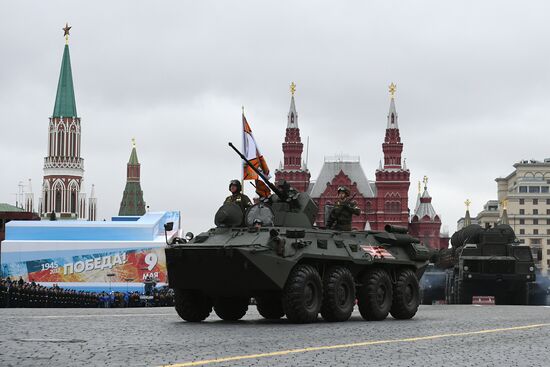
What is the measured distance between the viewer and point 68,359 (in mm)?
10062

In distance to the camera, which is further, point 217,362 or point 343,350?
point 343,350

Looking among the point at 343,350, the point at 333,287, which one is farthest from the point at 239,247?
the point at 343,350

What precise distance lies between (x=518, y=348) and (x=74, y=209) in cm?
15781

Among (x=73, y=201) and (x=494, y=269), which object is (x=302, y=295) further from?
(x=73, y=201)

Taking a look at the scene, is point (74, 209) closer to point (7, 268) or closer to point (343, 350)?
point (7, 268)

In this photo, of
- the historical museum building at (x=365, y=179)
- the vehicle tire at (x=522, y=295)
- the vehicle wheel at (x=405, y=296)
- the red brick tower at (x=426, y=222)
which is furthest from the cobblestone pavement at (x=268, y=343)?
the red brick tower at (x=426, y=222)

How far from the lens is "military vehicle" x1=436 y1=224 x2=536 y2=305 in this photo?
119ft

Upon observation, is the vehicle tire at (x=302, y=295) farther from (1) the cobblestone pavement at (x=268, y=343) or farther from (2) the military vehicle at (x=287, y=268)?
(1) the cobblestone pavement at (x=268, y=343)

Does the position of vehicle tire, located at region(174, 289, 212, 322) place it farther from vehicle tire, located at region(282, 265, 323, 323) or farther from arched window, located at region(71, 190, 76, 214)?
arched window, located at region(71, 190, 76, 214)

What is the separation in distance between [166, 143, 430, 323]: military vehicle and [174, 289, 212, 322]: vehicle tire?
0.02 meters

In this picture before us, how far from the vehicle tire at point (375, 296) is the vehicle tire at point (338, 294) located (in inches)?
21.0

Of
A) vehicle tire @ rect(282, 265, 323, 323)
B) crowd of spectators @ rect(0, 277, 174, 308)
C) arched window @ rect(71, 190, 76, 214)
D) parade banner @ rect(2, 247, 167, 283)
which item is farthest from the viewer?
arched window @ rect(71, 190, 76, 214)

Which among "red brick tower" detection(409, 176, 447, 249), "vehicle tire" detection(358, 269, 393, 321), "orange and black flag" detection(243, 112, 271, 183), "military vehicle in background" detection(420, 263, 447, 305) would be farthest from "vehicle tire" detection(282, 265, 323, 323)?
"red brick tower" detection(409, 176, 447, 249)

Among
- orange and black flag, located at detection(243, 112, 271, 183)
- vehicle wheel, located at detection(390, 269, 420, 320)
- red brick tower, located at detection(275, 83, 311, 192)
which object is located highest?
red brick tower, located at detection(275, 83, 311, 192)
